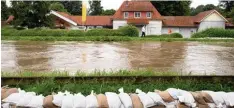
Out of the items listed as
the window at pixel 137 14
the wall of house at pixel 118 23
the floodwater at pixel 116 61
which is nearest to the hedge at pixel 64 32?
the floodwater at pixel 116 61

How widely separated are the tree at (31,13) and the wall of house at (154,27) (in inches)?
474

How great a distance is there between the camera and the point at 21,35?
2319cm

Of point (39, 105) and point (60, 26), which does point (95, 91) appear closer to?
point (39, 105)

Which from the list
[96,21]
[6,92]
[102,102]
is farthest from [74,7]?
[102,102]

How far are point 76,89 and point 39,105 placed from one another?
79 centimetres

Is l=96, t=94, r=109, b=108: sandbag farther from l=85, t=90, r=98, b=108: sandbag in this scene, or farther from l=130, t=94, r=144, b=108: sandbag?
l=130, t=94, r=144, b=108: sandbag

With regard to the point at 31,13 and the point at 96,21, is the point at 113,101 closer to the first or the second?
the point at 31,13

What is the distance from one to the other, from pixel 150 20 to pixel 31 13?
13791mm

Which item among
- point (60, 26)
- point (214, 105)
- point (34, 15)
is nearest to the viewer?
point (214, 105)

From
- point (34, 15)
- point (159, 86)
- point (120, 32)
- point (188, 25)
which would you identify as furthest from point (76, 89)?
point (188, 25)

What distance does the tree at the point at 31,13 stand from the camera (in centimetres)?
2652

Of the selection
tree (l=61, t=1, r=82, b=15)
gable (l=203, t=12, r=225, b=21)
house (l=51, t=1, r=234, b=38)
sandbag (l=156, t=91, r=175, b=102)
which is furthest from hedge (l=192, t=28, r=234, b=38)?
tree (l=61, t=1, r=82, b=15)

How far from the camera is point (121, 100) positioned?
3.68m

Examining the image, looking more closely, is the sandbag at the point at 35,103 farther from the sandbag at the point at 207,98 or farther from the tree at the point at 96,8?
the tree at the point at 96,8
